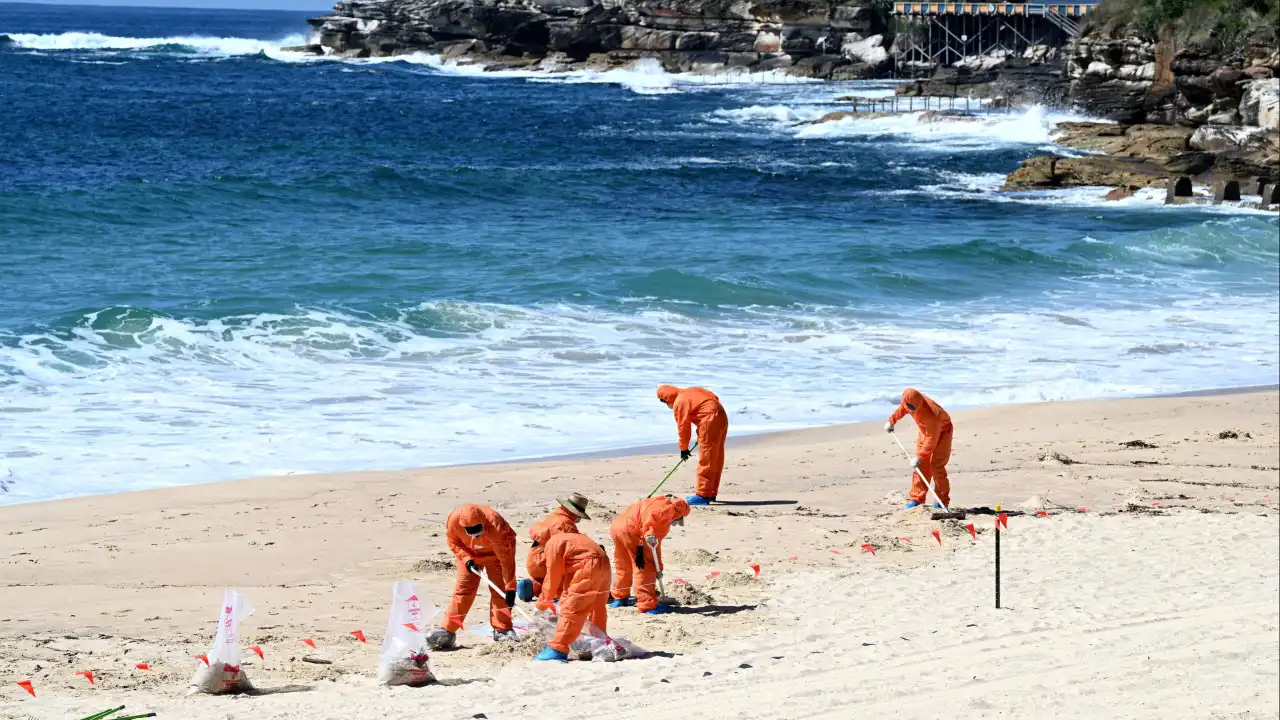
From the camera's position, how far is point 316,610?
9.39 metres

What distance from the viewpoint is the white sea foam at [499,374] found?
1384 cm

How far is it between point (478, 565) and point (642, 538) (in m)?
1.05

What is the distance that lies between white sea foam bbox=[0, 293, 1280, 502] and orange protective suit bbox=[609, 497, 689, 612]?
4365mm

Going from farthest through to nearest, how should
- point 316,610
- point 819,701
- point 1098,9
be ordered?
point 1098,9 → point 316,610 → point 819,701

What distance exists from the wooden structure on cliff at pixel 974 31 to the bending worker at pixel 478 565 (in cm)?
6907

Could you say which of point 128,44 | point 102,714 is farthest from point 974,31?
point 102,714

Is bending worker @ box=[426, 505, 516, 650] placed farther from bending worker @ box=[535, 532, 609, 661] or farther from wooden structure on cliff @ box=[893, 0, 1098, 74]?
wooden structure on cliff @ box=[893, 0, 1098, 74]

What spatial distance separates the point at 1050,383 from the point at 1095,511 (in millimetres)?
5362

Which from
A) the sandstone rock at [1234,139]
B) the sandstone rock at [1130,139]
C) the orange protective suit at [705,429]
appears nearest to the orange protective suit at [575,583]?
the orange protective suit at [705,429]

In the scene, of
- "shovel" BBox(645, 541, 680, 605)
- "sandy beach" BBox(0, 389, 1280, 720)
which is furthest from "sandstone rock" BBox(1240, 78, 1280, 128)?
"shovel" BBox(645, 541, 680, 605)

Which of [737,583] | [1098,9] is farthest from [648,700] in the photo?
[1098,9]

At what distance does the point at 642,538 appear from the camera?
929 centimetres

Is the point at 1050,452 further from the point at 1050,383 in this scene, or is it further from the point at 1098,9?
the point at 1098,9

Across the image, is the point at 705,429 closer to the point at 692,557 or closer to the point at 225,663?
the point at 692,557
